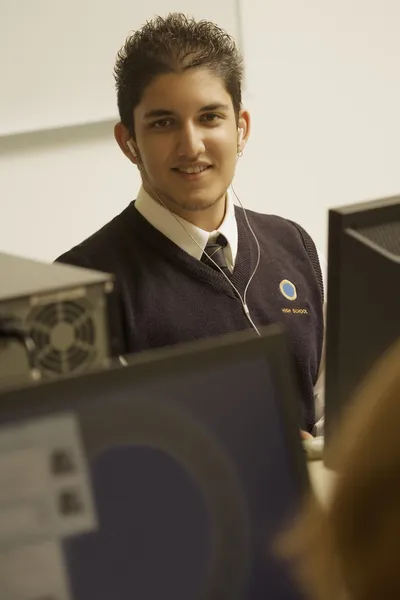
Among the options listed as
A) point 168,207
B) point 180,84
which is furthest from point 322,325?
point 180,84

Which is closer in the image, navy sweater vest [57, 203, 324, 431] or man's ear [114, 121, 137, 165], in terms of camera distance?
navy sweater vest [57, 203, 324, 431]

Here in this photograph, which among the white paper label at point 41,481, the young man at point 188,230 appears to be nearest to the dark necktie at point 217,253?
the young man at point 188,230

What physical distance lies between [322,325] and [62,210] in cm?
119

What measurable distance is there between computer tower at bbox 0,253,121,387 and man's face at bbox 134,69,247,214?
34.9 inches

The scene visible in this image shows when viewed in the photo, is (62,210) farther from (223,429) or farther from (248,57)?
(223,429)

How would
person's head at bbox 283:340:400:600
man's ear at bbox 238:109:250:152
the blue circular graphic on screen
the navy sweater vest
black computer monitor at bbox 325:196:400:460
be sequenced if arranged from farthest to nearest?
1. man's ear at bbox 238:109:250:152
2. the blue circular graphic on screen
3. the navy sweater vest
4. black computer monitor at bbox 325:196:400:460
5. person's head at bbox 283:340:400:600

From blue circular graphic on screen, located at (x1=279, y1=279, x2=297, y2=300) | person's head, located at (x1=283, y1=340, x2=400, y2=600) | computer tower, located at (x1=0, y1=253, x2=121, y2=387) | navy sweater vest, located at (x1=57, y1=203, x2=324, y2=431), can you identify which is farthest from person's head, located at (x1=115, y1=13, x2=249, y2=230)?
person's head, located at (x1=283, y1=340, x2=400, y2=600)

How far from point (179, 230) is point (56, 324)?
876mm

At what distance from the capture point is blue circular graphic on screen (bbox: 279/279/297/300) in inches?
66.7

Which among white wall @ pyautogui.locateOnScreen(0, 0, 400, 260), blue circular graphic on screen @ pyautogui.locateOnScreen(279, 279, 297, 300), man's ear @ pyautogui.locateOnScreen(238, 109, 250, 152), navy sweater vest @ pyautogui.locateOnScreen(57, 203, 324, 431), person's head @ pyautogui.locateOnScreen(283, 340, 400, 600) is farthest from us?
white wall @ pyautogui.locateOnScreen(0, 0, 400, 260)

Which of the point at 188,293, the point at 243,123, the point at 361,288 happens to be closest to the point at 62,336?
the point at 361,288

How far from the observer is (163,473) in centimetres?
70

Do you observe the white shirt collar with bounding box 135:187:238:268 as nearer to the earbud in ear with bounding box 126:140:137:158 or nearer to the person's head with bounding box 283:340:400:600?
the earbud in ear with bounding box 126:140:137:158

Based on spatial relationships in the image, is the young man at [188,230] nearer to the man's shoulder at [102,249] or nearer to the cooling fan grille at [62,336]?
the man's shoulder at [102,249]
